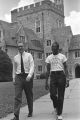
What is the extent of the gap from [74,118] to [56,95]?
67 cm

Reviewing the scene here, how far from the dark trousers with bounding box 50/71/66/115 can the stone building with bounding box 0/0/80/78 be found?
38.6 meters

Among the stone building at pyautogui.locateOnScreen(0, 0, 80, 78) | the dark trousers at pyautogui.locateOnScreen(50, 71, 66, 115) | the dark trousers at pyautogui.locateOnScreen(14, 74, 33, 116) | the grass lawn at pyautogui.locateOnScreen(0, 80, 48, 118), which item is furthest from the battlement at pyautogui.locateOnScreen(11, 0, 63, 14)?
the dark trousers at pyautogui.locateOnScreen(50, 71, 66, 115)

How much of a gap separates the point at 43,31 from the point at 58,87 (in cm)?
4490

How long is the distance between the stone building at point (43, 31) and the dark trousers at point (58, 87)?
38618 mm

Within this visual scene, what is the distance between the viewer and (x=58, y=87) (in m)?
6.64

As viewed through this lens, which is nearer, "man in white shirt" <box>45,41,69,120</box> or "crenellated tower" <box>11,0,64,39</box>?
"man in white shirt" <box>45,41,69,120</box>

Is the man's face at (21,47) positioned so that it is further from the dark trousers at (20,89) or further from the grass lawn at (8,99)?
the grass lawn at (8,99)

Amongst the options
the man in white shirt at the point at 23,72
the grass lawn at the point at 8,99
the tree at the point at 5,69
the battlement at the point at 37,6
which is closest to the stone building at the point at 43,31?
the battlement at the point at 37,6

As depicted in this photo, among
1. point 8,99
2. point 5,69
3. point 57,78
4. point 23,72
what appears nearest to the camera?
point 57,78

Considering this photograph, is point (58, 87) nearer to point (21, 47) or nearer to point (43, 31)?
point (21, 47)

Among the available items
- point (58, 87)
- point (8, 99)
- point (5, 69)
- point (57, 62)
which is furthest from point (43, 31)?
point (58, 87)

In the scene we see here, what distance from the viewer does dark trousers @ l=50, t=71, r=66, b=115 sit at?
657cm

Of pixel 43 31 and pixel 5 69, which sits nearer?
pixel 5 69

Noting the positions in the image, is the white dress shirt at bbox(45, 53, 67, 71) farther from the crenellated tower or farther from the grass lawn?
the crenellated tower
